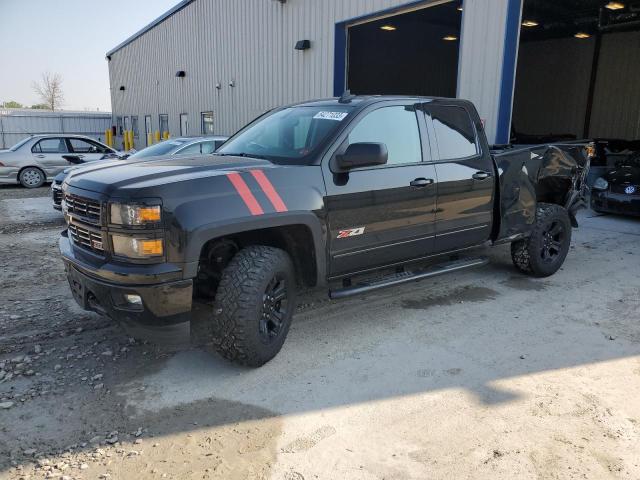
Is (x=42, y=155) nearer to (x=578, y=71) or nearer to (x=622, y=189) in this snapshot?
(x=622, y=189)

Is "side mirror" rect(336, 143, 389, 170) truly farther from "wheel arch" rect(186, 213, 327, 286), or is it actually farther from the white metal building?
the white metal building

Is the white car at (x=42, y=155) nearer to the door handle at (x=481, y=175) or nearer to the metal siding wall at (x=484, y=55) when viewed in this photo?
the metal siding wall at (x=484, y=55)

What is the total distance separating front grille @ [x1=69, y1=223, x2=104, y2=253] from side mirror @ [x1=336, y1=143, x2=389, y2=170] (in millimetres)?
1726

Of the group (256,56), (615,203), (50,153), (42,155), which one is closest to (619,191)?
(615,203)

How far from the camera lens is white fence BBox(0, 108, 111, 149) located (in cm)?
3031

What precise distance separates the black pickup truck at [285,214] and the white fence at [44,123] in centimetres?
3140

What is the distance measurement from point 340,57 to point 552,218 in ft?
24.5

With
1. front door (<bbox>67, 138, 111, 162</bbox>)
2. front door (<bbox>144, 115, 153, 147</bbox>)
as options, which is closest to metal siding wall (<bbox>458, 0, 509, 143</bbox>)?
front door (<bbox>67, 138, 111, 162</bbox>)

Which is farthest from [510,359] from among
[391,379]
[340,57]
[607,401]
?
[340,57]

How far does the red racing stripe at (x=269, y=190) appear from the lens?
3365mm

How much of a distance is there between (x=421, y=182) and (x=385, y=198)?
0.43m

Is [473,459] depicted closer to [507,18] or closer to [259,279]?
[259,279]

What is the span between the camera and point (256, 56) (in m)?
14.9

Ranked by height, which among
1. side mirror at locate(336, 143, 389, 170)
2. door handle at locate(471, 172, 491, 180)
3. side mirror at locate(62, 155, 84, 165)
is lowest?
side mirror at locate(62, 155, 84, 165)
